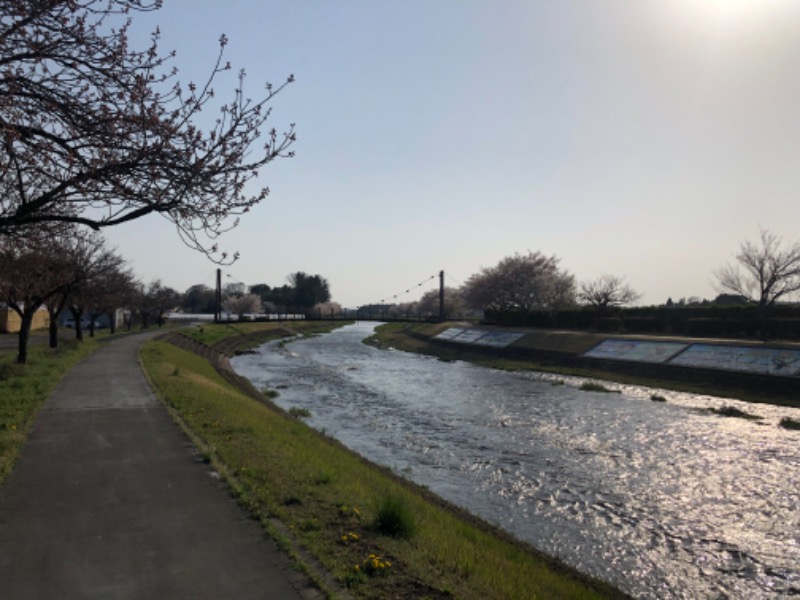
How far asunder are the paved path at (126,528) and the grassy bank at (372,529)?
394 mm

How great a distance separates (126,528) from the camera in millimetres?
6195

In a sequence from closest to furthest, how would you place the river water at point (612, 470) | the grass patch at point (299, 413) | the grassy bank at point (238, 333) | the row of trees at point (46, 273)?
1. the river water at point (612, 470)
2. the row of trees at point (46, 273)
3. the grass patch at point (299, 413)
4. the grassy bank at point (238, 333)

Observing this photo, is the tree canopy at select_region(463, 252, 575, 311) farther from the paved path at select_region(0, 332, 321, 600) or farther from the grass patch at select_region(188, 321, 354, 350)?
the paved path at select_region(0, 332, 321, 600)

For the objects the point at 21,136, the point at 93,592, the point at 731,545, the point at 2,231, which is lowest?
the point at 731,545

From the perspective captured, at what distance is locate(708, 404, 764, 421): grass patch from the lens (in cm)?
1978

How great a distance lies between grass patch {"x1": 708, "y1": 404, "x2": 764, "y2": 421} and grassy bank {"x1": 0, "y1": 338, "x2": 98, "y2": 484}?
20.3 meters

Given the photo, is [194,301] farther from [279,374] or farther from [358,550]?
[358,550]

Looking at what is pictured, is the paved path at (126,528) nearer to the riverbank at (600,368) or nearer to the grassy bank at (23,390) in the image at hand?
the grassy bank at (23,390)

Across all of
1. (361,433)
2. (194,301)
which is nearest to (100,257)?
(361,433)

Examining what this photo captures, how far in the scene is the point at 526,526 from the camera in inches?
386

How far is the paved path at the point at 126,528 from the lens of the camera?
4.91 meters

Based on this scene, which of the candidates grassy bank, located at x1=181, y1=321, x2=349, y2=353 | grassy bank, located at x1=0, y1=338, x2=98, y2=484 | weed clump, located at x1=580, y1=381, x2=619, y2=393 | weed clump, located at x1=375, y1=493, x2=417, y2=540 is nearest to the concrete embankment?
weed clump, located at x1=580, y1=381, x2=619, y2=393

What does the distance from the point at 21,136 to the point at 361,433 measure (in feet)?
42.6

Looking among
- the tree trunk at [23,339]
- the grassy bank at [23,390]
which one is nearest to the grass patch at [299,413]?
the grassy bank at [23,390]
